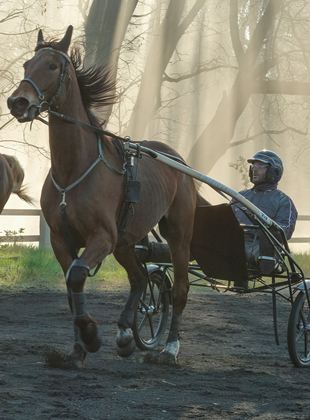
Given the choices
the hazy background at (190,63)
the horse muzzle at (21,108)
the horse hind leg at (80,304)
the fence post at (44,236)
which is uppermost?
the hazy background at (190,63)

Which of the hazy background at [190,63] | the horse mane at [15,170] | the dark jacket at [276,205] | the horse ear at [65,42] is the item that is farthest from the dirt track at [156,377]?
the hazy background at [190,63]

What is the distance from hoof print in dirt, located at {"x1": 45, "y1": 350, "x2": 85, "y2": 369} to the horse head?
160 centimetres

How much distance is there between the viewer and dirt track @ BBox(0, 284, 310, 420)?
18.7 feet

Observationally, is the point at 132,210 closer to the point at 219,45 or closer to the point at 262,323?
the point at 262,323

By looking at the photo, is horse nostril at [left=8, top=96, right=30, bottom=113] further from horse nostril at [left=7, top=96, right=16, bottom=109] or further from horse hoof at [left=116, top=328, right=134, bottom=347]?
horse hoof at [left=116, top=328, right=134, bottom=347]

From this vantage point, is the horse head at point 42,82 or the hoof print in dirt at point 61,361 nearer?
the horse head at point 42,82

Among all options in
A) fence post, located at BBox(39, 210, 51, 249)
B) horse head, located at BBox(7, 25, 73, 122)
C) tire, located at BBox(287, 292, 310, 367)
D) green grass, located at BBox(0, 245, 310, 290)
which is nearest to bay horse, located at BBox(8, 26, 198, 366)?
horse head, located at BBox(7, 25, 73, 122)

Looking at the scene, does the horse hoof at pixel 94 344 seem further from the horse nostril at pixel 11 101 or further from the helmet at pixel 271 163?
the helmet at pixel 271 163

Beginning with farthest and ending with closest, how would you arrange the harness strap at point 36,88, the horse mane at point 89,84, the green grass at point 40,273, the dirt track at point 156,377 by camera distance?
the green grass at point 40,273 < the horse mane at point 89,84 < the harness strap at point 36,88 < the dirt track at point 156,377

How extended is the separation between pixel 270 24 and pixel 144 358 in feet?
51.9

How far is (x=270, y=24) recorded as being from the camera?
22.4m

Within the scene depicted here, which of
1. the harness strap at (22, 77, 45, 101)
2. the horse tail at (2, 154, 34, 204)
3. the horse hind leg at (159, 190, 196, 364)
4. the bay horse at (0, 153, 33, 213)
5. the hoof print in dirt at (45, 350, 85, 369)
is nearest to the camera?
the harness strap at (22, 77, 45, 101)

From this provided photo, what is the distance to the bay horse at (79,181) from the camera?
22.2 feet

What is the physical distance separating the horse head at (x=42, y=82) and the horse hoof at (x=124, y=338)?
176 centimetres
